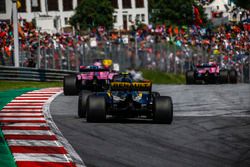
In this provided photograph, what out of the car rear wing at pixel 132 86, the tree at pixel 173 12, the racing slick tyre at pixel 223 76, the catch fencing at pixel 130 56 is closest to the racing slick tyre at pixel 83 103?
the car rear wing at pixel 132 86

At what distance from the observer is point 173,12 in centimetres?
9188

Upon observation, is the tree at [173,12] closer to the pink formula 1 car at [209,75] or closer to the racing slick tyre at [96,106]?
the pink formula 1 car at [209,75]

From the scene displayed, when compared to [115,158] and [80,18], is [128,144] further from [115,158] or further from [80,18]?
[80,18]

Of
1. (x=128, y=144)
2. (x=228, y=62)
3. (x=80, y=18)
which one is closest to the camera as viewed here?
(x=128, y=144)

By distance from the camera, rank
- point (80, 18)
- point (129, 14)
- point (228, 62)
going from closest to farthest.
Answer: point (228, 62)
point (80, 18)
point (129, 14)

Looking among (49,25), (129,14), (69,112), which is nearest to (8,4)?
(49,25)

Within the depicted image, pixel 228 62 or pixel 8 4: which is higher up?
pixel 8 4

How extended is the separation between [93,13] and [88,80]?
61.6m

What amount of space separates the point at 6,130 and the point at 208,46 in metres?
28.4

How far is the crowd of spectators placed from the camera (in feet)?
114

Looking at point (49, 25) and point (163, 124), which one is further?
point (49, 25)

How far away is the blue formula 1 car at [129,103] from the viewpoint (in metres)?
15.1

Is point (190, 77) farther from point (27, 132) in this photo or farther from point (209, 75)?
point (27, 132)

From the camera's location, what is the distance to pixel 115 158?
10.4 meters
